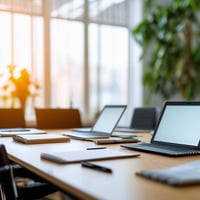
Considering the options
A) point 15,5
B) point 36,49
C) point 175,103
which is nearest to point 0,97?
point 36,49

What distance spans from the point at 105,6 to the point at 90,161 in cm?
386

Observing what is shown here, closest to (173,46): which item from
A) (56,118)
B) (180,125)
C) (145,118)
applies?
(145,118)

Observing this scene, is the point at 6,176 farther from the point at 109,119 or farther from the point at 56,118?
the point at 56,118

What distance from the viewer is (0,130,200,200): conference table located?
82 centimetres

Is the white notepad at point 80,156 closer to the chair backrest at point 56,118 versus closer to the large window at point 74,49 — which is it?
the chair backrest at point 56,118

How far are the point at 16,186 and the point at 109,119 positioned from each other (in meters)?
0.93

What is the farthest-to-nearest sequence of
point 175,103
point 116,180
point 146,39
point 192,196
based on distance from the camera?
point 146,39, point 175,103, point 116,180, point 192,196

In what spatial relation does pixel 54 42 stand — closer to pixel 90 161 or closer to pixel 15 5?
pixel 15 5

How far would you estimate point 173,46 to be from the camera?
4.59 meters

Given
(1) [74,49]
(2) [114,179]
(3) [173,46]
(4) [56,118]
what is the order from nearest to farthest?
(2) [114,179]
(4) [56,118]
(1) [74,49]
(3) [173,46]

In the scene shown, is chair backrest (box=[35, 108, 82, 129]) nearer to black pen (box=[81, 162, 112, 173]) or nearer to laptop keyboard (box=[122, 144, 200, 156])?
laptop keyboard (box=[122, 144, 200, 156])

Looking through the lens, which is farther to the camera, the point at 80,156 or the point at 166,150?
the point at 166,150

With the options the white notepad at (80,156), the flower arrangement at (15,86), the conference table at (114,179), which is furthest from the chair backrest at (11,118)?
the white notepad at (80,156)

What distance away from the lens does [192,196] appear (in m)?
0.80
